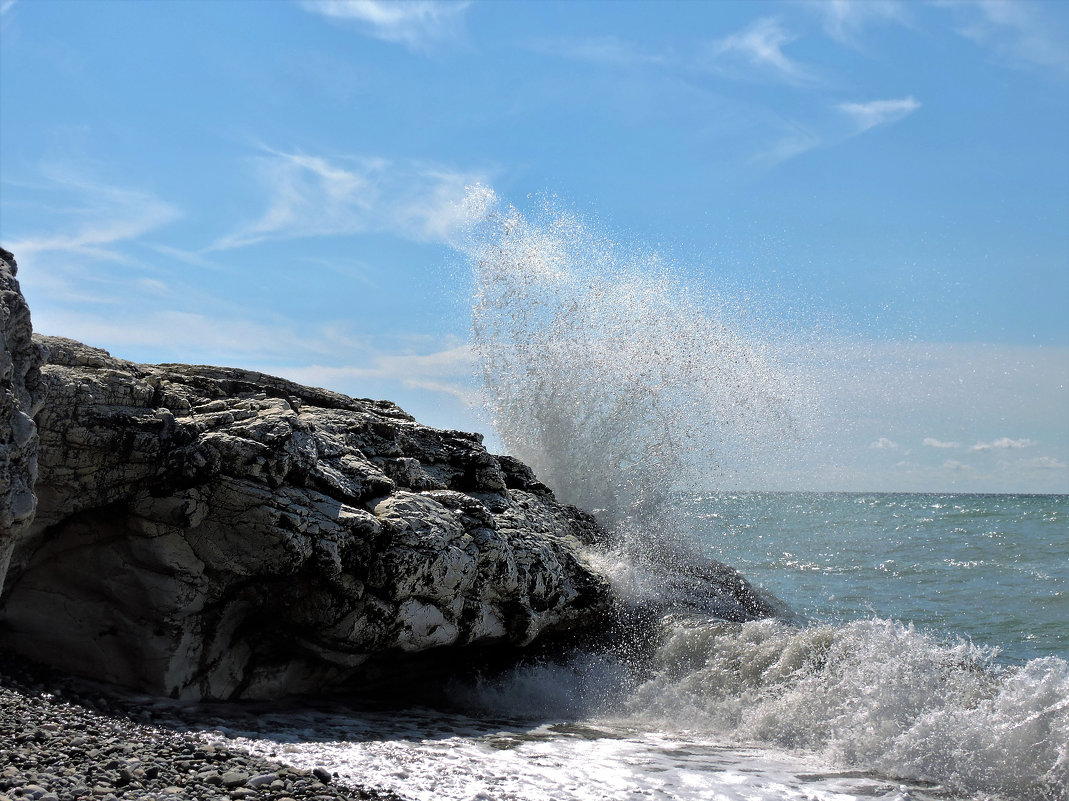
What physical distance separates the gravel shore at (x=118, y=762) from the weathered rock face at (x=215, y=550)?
0.76m

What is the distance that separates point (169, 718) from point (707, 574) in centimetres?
792

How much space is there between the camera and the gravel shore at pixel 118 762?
4.54m

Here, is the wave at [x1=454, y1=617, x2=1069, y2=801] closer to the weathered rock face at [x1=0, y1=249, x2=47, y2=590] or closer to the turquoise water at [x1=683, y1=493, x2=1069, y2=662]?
the turquoise water at [x1=683, y1=493, x2=1069, y2=662]

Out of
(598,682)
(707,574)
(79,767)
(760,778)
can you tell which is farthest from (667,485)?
(79,767)

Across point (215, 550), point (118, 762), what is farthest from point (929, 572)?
point (118, 762)

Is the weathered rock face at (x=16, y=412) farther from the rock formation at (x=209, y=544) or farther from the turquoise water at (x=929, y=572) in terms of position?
the turquoise water at (x=929, y=572)

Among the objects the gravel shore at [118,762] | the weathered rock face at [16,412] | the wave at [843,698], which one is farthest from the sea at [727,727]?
the weathered rock face at [16,412]

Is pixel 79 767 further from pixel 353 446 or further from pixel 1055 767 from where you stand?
pixel 1055 767

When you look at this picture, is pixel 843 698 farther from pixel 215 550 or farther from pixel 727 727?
pixel 215 550

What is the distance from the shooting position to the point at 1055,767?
5980mm

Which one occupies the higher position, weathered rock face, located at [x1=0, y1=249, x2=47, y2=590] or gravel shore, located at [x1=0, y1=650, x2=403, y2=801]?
weathered rock face, located at [x1=0, y1=249, x2=47, y2=590]

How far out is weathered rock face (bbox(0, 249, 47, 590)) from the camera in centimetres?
548

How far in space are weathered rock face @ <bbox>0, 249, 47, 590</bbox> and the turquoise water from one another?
987 cm

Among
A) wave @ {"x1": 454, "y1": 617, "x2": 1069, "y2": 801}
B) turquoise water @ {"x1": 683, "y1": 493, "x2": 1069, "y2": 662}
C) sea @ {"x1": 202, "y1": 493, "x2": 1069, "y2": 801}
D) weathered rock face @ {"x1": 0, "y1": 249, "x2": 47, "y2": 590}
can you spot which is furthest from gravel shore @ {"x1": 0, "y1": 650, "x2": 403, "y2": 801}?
turquoise water @ {"x1": 683, "y1": 493, "x2": 1069, "y2": 662}
